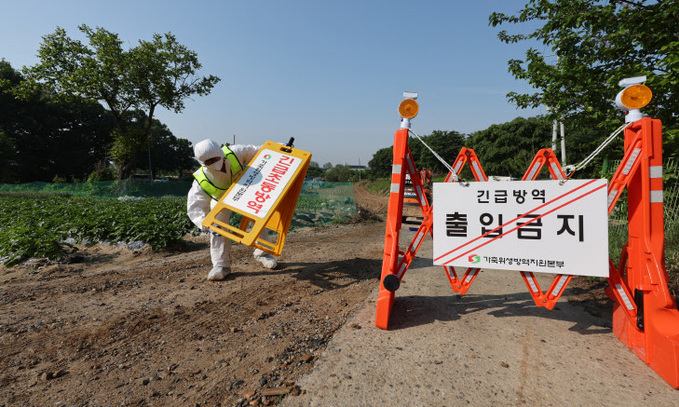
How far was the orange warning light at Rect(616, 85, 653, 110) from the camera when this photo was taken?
2.30m

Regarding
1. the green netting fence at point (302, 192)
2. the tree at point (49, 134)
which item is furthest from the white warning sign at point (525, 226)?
the tree at point (49, 134)

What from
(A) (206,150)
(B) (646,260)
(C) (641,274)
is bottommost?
(C) (641,274)

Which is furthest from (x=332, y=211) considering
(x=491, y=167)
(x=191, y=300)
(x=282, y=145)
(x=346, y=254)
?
(x=491, y=167)

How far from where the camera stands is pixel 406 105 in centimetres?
277

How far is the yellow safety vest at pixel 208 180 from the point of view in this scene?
4016 millimetres

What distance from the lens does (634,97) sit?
2354 mm

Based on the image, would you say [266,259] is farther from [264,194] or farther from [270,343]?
[270,343]

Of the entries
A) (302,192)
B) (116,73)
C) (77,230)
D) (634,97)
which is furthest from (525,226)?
(116,73)

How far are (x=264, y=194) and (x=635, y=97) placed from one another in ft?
10.8

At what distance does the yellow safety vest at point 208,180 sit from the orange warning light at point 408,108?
236 centimetres

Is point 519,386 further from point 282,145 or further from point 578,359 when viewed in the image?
point 282,145

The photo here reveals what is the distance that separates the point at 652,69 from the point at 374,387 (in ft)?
18.6

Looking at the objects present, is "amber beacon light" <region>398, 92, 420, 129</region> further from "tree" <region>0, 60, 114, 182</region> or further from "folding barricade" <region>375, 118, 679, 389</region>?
"tree" <region>0, 60, 114, 182</region>

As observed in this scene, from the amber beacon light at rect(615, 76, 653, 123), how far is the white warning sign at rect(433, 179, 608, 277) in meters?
0.60
